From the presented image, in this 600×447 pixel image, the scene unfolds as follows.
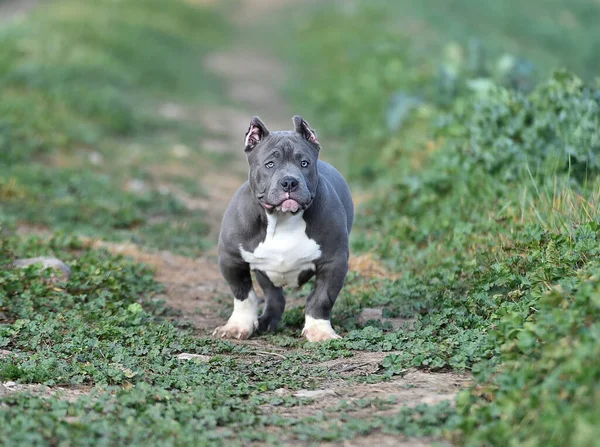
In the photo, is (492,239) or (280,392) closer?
(280,392)

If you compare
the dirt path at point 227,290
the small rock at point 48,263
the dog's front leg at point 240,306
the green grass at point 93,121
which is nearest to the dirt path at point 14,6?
the green grass at point 93,121

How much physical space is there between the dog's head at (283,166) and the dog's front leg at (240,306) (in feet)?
2.12

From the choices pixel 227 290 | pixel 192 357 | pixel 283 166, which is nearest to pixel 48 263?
pixel 227 290

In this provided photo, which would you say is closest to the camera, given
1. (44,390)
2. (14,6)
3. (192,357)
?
(44,390)

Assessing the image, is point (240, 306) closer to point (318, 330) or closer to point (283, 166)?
point (318, 330)

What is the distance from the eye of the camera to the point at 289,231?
6.16 m

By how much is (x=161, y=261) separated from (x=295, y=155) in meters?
2.88

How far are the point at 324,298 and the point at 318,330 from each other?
23 centimetres

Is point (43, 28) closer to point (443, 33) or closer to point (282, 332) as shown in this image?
point (443, 33)

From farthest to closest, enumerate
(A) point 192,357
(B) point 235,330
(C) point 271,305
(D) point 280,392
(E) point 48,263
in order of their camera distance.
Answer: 1. (E) point 48,263
2. (C) point 271,305
3. (B) point 235,330
4. (A) point 192,357
5. (D) point 280,392

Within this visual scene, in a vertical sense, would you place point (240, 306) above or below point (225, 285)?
above

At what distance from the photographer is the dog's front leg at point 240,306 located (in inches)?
254

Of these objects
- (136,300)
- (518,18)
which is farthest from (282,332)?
(518,18)

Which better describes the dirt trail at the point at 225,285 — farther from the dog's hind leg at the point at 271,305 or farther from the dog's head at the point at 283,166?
the dog's head at the point at 283,166
